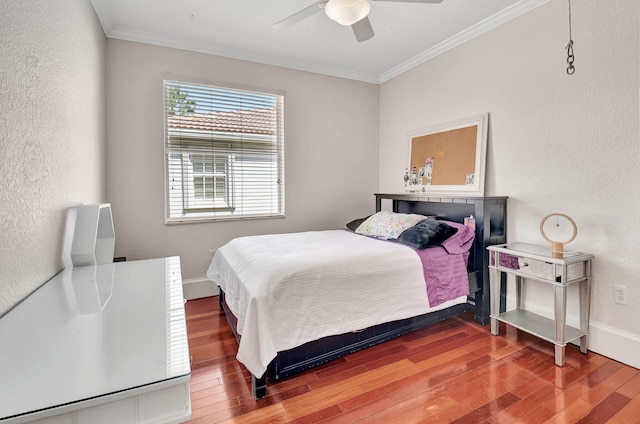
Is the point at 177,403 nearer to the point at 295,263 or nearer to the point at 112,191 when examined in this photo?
the point at 295,263

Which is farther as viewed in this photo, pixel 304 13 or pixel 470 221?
pixel 470 221

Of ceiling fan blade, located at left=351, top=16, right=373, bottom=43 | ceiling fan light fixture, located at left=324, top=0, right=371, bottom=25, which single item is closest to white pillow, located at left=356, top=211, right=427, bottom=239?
ceiling fan blade, located at left=351, top=16, right=373, bottom=43

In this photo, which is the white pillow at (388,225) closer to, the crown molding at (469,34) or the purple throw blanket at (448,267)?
the purple throw blanket at (448,267)

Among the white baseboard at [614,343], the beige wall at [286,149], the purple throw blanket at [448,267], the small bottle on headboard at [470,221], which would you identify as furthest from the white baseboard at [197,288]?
the white baseboard at [614,343]

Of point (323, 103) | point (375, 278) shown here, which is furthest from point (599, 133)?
point (323, 103)

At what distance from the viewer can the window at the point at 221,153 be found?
318cm

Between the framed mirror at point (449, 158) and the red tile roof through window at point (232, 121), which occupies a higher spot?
the red tile roof through window at point (232, 121)

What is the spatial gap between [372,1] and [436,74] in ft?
4.04

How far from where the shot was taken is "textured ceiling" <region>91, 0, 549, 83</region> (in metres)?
2.54

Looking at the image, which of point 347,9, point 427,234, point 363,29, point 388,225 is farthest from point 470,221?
point 347,9

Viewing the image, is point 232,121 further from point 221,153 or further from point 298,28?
point 298,28

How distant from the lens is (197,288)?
10.8 feet

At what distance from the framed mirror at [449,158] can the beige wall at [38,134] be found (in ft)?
9.95

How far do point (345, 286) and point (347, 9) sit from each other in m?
1.68
